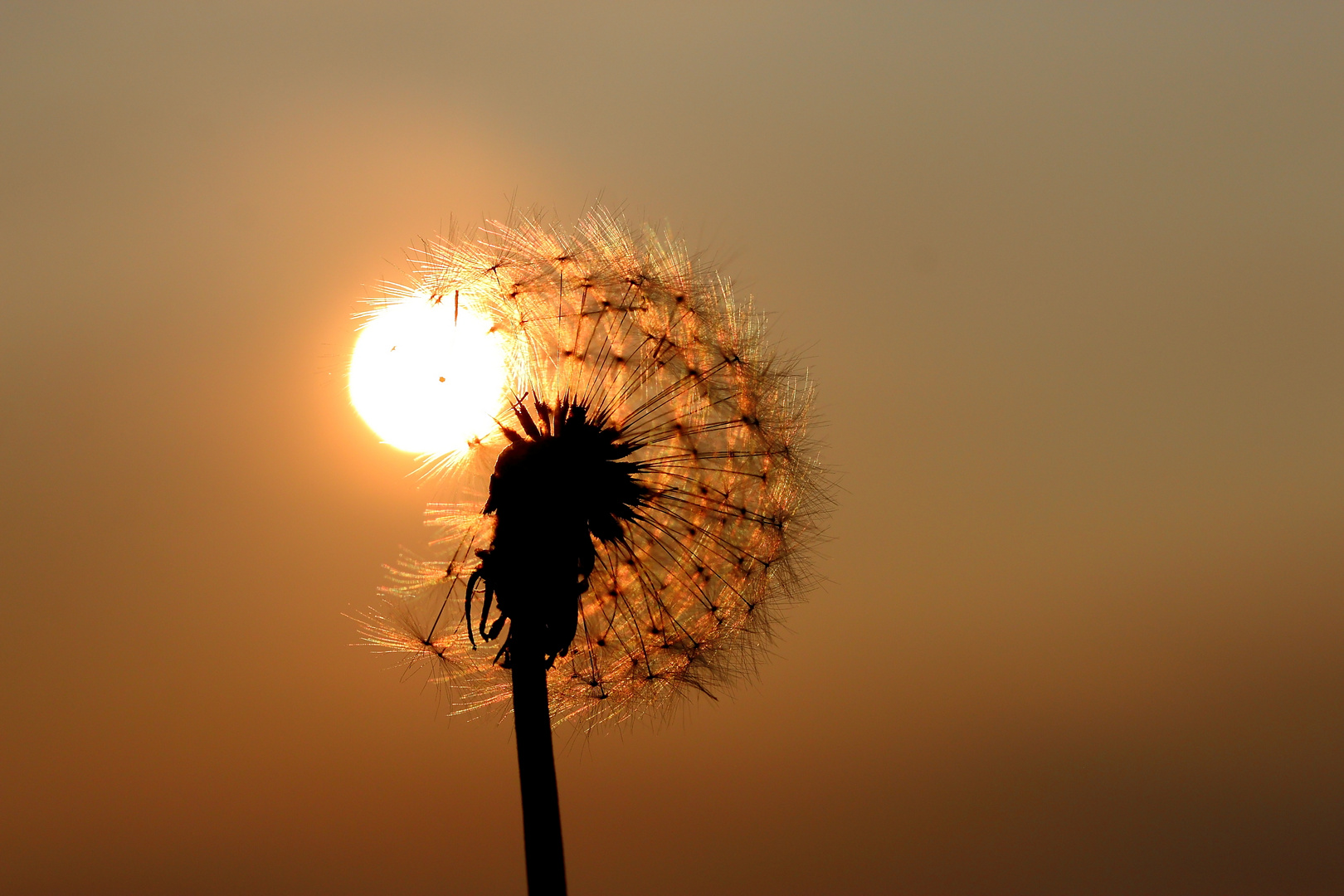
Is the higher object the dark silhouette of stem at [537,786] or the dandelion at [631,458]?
the dandelion at [631,458]

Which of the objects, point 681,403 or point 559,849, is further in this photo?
point 681,403

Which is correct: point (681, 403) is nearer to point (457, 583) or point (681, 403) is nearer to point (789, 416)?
point (789, 416)

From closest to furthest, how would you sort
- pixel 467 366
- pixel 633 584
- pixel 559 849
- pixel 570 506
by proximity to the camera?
1. pixel 559 849
2. pixel 570 506
3. pixel 467 366
4. pixel 633 584

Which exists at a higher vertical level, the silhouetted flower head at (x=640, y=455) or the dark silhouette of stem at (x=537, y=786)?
the silhouetted flower head at (x=640, y=455)

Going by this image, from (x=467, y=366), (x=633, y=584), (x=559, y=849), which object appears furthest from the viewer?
(x=633, y=584)

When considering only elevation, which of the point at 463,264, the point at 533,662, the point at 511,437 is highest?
the point at 463,264

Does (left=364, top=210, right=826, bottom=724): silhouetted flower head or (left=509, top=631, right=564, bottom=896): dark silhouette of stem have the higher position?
(left=364, top=210, right=826, bottom=724): silhouetted flower head

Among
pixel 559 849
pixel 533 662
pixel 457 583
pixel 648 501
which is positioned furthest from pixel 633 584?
pixel 559 849

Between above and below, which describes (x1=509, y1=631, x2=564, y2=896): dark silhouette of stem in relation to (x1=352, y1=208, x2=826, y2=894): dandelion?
below
